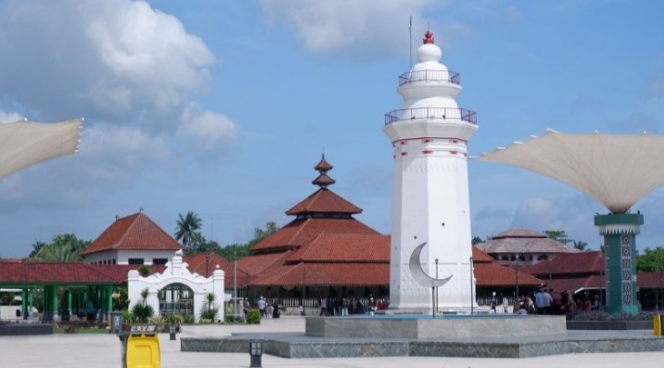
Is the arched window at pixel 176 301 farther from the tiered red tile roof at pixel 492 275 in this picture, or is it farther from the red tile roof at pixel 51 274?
the tiered red tile roof at pixel 492 275

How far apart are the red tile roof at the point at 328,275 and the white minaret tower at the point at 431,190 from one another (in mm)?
21839

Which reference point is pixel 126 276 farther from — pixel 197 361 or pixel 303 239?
pixel 197 361

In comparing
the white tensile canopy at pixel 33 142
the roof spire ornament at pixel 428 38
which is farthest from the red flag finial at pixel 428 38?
the white tensile canopy at pixel 33 142

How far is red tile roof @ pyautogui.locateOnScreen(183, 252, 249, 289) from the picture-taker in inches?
2559

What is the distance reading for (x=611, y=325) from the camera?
1334 inches

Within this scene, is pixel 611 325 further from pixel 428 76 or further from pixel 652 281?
pixel 652 281

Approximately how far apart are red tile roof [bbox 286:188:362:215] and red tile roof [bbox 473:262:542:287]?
36.4 ft

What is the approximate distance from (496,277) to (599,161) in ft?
93.9

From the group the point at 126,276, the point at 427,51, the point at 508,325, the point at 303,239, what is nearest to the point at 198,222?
the point at 303,239

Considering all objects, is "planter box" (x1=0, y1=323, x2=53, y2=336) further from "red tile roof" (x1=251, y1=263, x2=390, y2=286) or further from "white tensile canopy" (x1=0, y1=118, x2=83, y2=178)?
"red tile roof" (x1=251, y1=263, x2=390, y2=286)

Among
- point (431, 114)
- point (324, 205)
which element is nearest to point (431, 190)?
point (431, 114)

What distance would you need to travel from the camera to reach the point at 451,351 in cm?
2388

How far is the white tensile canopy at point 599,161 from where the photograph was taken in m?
34.4

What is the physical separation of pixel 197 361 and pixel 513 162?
59.2 feet
